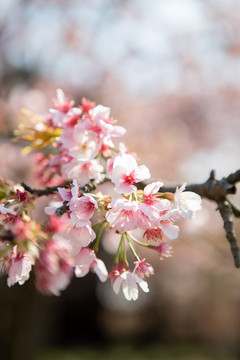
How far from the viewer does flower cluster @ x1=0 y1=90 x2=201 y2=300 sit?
3.34ft

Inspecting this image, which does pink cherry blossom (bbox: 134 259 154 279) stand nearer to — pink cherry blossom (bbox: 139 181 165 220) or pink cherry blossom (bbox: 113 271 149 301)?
pink cherry blossom (bbox: 113 271 149 301)

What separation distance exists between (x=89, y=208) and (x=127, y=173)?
14 cm

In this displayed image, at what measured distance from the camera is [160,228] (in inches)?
42.8

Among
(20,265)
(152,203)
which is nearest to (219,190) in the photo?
(152,203)

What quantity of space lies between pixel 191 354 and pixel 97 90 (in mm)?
6784

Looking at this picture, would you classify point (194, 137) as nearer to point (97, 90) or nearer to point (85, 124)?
point (97, 90)

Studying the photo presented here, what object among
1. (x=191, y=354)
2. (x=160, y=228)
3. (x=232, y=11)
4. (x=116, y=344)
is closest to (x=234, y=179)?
(x=160, y=228)

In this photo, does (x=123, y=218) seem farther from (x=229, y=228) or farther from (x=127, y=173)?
(x=229, y=228)

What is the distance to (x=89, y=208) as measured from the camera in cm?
103

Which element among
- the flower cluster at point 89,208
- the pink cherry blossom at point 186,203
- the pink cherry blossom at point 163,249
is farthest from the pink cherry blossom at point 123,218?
the pink cherry blossom at point 163,249

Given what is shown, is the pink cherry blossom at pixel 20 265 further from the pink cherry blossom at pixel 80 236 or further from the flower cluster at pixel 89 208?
the pink cherry blossom at pixel 80 236

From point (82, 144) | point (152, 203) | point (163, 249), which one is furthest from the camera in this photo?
point (82, 144)

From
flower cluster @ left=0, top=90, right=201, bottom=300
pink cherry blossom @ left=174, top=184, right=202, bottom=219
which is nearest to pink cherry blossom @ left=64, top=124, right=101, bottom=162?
flower cluster @ left=0, top=90, right=201, bottom=300

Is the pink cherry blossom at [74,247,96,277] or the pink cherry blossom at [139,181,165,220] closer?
the pink cherry blossom at [139,181,165,220]
